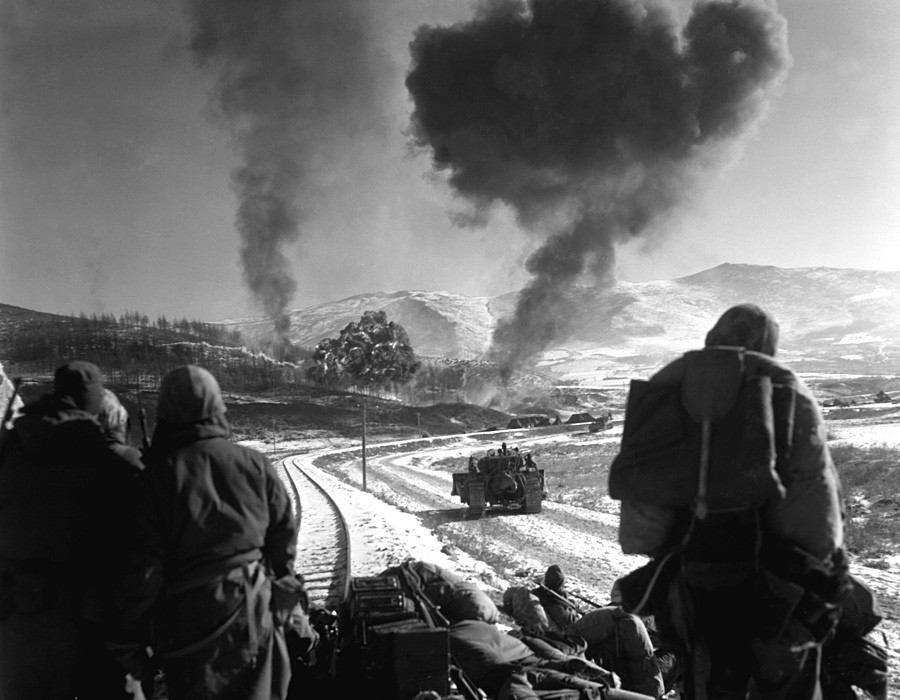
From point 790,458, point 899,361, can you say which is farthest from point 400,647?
point 899,361

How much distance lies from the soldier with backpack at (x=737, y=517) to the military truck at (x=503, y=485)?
1304 cm

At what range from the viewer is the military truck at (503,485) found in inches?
613

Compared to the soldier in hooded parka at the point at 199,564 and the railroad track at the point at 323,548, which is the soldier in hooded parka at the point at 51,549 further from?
the railroad track at the point at 323,548

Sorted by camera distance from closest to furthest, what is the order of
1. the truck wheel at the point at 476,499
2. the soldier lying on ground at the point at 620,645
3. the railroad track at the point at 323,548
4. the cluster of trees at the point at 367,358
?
the soldier lying on ground at the point at 620,645 → the railroad track at the point at 323,548 → the truck wheel at the point at 476,499 → the cluster of trees at the point at 367,358

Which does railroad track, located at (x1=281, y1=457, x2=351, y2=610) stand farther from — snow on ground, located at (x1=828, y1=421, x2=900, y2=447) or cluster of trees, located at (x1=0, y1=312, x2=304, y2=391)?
cluster of trees, located at (x1=0, y1=312, x2=304, y2=391)

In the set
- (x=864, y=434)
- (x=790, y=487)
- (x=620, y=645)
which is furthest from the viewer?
(x=864, y=434)

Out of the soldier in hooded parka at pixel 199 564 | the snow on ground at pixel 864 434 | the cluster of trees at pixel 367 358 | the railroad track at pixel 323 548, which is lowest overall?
the snow on ground at pixel 864 434

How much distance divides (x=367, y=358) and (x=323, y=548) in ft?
262

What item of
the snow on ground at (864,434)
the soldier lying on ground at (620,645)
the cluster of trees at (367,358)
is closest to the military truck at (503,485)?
the soldier lying on ground at (620,645)

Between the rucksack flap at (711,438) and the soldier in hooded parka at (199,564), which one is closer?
the rucksack flap at (711,438)

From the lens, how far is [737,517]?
2.50 metres

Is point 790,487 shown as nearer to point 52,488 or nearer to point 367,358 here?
point 52,488

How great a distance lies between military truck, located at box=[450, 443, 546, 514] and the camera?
15.6 metres

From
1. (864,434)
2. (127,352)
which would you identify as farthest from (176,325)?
(864,434)
